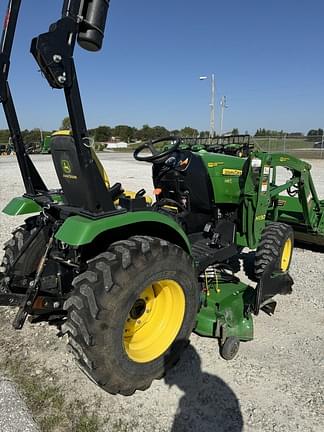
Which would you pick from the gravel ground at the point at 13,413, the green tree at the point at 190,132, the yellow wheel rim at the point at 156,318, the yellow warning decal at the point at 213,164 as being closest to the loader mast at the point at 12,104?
the yellow wheel rim at the point at 156,318

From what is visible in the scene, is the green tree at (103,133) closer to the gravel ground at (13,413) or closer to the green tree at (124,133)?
the green tree at (124,133)

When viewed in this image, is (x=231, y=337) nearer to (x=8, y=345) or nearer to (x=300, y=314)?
(x=300, y=314)

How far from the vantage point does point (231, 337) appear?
2930 mm

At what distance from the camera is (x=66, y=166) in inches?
100

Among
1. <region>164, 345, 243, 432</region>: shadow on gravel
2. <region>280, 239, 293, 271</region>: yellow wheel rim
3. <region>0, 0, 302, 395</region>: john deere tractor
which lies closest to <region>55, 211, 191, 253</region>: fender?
<region>0, 0, 302, 395</region>: john deere tractor

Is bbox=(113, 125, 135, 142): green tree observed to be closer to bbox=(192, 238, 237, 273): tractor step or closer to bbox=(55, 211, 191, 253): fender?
bbox=(192, 238, 237, 273): tractor step

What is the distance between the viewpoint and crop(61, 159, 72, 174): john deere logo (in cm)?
252

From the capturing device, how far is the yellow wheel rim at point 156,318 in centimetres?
275

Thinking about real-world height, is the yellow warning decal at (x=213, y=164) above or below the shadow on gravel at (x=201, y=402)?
above

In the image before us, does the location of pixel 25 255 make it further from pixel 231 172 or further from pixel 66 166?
pixel 231 172

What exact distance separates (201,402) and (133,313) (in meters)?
0.78

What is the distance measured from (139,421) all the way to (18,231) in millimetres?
1897

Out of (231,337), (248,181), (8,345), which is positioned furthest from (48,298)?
(248,181)

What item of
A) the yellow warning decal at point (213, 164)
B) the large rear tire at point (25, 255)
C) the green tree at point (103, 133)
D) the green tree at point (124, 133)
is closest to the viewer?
the large rear tire at point (25, 255)
